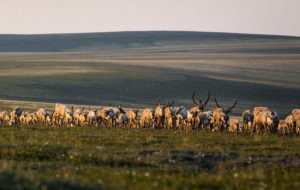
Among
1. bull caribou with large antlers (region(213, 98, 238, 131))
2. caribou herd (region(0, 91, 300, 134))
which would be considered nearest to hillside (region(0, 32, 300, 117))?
caribou herd (region(0, 91, 300, 134))

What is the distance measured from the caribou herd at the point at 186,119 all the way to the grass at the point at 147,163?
6.50 m

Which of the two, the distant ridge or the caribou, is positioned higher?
the distant ridge

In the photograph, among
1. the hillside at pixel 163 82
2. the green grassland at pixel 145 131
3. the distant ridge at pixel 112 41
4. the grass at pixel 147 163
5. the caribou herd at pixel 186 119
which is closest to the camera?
the grass at pixel 147 163

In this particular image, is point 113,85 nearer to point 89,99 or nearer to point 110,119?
point 89,99

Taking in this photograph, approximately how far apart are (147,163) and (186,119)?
15313 millimetres

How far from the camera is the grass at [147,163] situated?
9.63 m

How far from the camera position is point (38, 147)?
1545 centimetres

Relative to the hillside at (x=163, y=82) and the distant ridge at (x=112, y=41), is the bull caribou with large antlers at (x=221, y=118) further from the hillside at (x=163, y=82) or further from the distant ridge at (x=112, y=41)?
the distant ridge at (x=112, y=41)

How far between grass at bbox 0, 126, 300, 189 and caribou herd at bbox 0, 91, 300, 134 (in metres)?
6.50

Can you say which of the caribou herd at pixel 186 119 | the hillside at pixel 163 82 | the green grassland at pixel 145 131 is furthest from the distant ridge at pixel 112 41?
the caribou herd at pixel 186 119

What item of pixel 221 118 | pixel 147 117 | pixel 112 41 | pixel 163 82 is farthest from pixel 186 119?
pixel 112 41

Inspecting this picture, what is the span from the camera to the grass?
9.63 metres

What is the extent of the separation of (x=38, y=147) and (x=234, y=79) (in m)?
65.8

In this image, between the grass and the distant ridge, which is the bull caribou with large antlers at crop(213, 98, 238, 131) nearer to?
the grass
